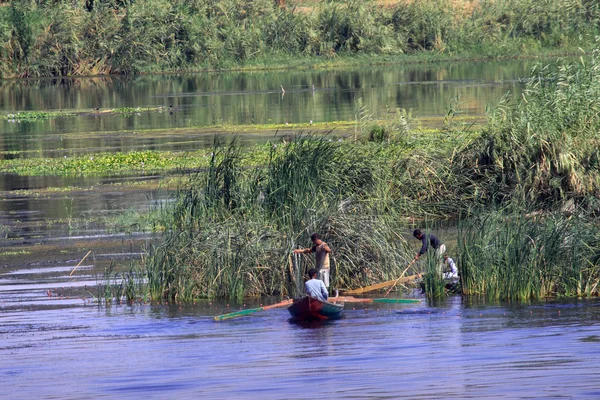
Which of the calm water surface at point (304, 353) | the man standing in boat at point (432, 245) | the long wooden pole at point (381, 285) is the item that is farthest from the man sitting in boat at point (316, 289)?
the man standing in boat at point (432, 245)

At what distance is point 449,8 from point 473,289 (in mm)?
62642

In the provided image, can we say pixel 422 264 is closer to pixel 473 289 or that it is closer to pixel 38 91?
pixel 473 289

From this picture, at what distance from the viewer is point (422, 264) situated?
18.2 m

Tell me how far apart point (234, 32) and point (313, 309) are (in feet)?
199

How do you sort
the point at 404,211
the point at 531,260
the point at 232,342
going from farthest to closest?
the point at 404,211, the point at 531,260, the point at 232,342

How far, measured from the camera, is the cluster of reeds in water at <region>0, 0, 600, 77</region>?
72688 millimetres

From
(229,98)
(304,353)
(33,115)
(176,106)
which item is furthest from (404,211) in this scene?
(229,98)

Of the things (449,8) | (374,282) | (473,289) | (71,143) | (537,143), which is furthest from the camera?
(449,8)

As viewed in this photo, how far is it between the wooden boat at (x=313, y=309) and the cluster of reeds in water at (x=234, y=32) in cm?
5880

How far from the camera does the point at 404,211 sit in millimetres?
22812

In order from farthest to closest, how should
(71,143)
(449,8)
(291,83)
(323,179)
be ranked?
1. (449,8)
2. (291,83)
3. (71,143)
4. (323,179)

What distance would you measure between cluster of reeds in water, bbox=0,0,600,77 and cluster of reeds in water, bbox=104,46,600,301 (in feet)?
169

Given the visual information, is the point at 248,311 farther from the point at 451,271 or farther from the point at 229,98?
the point at 229,98

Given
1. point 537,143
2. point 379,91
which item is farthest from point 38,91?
point 537,143
